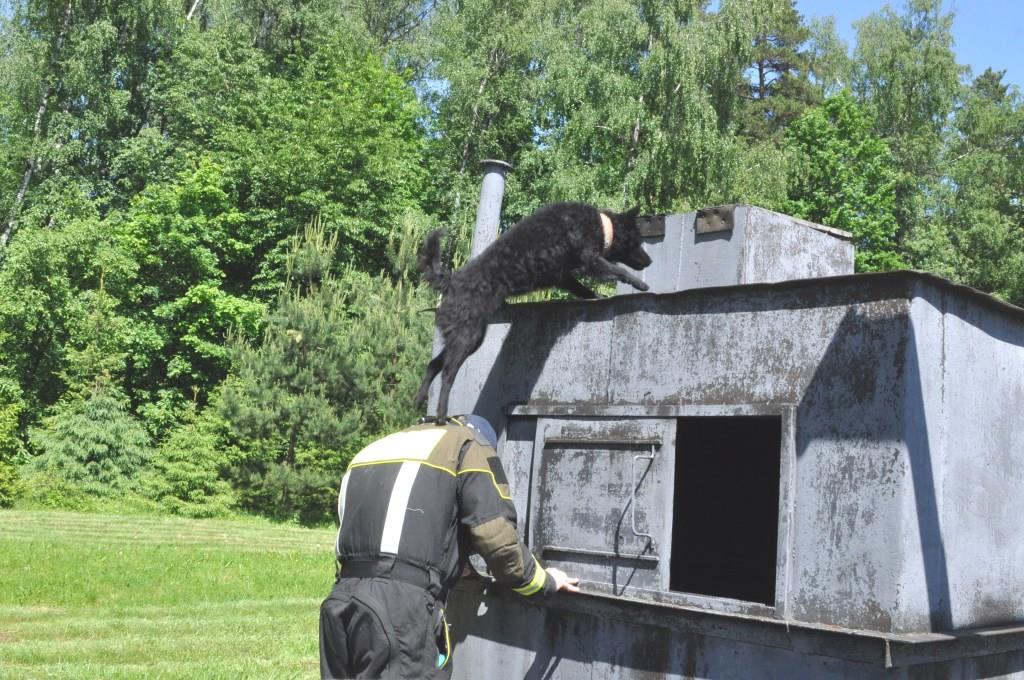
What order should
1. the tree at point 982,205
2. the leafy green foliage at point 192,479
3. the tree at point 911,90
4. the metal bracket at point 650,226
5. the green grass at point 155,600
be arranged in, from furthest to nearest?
1. the tree at point 911,90
2. the tree at point 982,205
3. the leafy green foliage at point 192,479
4. the green grass at point 155,600
5. the metal bracket at point 650,226

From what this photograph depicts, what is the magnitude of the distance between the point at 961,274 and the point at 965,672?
1118 inches

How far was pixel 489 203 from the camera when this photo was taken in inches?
241

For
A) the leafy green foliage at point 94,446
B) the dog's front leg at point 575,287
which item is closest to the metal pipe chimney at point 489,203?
the dog's front leg at point 575,287

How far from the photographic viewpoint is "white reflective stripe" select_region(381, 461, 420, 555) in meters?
3.65

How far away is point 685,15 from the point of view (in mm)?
24234

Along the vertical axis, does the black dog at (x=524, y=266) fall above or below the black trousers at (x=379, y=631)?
above

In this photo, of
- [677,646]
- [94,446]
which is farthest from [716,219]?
[94,446]

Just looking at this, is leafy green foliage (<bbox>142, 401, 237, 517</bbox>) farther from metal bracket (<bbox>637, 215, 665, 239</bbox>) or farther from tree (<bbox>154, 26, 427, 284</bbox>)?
metal bracket (<bbox>637, 215, 665, 239</bbox>)

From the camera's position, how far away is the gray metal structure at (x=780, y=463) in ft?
12.9

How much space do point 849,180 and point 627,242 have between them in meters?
26.5

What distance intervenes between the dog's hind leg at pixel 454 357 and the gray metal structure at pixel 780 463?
0.45 feet

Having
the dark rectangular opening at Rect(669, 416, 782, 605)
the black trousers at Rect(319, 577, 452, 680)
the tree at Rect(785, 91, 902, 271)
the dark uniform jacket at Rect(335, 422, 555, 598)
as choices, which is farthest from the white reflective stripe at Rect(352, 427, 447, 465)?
the tree at Rect(785, 91, 902, 271)

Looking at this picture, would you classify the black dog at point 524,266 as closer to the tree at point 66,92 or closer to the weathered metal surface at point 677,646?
the weathered metal surface at point 677,646

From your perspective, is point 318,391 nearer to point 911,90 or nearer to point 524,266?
point 524,266
